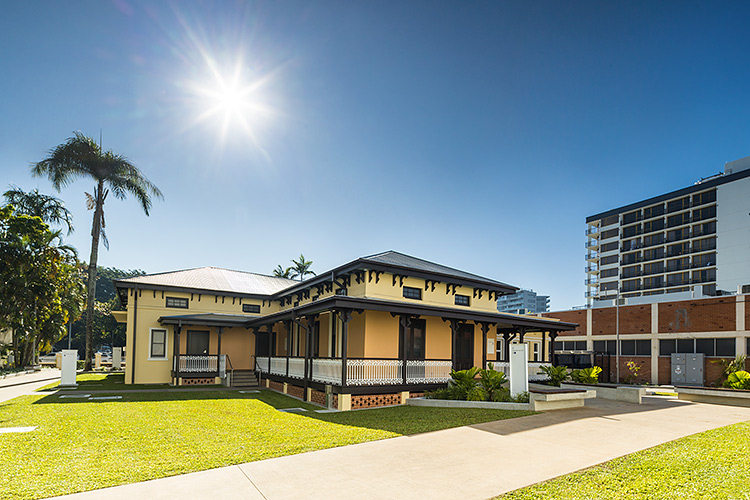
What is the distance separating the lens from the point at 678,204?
222ft

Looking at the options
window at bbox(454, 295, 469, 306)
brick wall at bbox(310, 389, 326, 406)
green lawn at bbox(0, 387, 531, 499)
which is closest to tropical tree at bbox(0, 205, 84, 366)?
green lawn at bbox(0, 387, 531, 499)

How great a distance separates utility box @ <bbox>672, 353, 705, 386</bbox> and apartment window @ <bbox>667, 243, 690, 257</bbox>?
A: 4548cm

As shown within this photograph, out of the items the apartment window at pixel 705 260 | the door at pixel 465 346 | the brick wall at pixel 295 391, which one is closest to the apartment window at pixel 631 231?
the apartment window at pixel 705 260

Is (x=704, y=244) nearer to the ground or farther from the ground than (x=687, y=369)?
farther from the ground

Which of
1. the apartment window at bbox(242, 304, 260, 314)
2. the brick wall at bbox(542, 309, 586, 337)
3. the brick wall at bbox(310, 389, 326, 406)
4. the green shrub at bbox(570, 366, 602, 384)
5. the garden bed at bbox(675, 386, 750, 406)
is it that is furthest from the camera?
the brick wall at bbox(542, 309, 586, 337)

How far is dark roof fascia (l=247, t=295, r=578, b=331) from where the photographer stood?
15.2 m

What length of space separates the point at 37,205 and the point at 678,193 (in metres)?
78.3

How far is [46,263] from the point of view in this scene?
3134 centimetres

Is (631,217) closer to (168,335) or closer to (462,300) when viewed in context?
(462,300)

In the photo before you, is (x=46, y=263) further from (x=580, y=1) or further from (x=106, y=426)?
(x=580, y=1)

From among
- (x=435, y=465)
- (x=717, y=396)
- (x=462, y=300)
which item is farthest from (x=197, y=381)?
(x=717, y=396)

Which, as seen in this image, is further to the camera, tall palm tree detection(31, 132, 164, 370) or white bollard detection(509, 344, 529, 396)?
tall palm tree detection(31, 132, 164, 370)

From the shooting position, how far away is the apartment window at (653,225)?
69438 millimetres

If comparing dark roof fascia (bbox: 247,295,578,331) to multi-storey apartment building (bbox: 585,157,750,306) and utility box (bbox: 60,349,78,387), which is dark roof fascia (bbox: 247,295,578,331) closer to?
utility box (bbox: 60,349,78,387)
